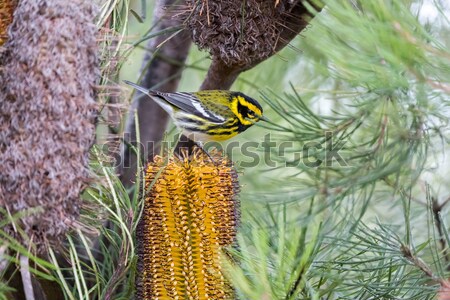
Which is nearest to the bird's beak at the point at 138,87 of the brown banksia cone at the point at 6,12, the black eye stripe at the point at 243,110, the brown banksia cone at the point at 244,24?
the black eye stripe at the point at 243,110

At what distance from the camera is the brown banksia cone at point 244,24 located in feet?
4.99

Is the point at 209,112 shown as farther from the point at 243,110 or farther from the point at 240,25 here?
the point at 240,25

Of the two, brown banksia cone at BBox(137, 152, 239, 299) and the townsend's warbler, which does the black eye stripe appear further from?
brown banksia cone at BBox(137, 152, 239, 299)

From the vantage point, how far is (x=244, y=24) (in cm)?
153

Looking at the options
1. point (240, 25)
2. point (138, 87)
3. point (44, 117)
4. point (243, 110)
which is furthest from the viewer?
point (243, 110)

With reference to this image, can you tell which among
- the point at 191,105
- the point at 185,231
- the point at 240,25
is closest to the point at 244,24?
the point at 240,25

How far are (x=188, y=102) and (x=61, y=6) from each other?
1.14m

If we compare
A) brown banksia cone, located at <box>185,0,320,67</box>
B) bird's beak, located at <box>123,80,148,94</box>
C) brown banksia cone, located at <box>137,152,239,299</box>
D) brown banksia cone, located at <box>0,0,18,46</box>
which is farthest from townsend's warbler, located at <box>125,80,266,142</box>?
brown banksia cone, located at <box>0,0,18,46</box>

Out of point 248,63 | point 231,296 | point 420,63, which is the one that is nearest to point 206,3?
point 248,63

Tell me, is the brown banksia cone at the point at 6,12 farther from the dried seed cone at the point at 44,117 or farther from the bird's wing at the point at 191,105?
the bird's wing at the point at 191,105

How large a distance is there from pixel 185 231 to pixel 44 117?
0.38 metres

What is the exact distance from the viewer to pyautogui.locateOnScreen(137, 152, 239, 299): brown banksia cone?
1318 millimetres

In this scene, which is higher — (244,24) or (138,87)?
(244,24)

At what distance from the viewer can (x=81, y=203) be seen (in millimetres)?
1144
